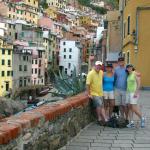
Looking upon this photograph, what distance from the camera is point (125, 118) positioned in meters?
11.1

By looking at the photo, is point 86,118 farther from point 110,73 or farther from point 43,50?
point 43,50

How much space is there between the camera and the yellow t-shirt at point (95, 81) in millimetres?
10805

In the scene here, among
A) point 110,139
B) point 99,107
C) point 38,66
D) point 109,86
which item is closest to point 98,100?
point 99,107

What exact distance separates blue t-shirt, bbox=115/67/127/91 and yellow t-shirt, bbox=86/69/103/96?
41cm

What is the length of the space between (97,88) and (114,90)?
493 mm

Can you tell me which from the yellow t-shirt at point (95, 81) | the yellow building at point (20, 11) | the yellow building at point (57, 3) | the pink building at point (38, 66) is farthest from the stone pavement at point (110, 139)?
the yellow building at point (57, 3)

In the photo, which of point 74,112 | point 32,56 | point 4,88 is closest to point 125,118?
point 74,112

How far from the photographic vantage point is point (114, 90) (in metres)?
11.2

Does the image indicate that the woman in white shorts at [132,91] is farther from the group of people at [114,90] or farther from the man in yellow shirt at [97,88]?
the man in yellow shirt at [97,88]

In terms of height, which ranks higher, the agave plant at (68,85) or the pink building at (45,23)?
the pink building at (45,23)

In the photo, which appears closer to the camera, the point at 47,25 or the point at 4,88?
the point at 4,88

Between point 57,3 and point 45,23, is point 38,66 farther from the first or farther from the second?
point 57,3

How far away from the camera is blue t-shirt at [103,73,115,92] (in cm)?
1112

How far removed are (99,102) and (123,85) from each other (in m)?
0.67
